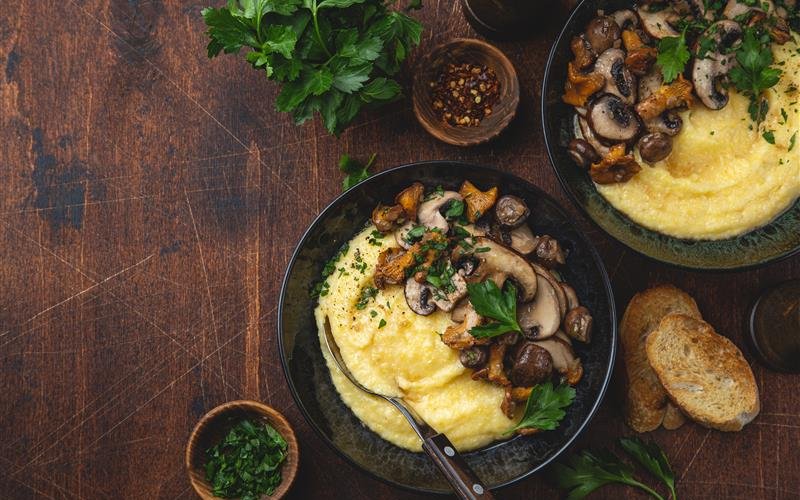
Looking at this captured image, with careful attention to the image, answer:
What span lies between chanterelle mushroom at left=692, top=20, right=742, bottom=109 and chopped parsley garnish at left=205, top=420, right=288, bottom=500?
125 inches

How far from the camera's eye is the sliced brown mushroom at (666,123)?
3.85m

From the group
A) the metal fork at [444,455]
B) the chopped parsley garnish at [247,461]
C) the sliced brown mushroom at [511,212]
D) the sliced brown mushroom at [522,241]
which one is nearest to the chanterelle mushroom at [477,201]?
the sliced brown mushroom at [511,212]

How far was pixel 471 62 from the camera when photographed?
4465 mm

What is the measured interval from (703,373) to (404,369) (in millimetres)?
1858

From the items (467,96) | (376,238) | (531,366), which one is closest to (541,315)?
(531,366)

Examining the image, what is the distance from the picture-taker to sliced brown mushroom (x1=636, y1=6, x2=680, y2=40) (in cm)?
392

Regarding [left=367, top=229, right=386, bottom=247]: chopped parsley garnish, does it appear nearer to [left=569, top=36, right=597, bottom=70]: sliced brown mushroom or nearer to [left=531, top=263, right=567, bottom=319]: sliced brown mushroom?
[left=531, top=263, right=567, bottom=319]: sliced brown mushroom

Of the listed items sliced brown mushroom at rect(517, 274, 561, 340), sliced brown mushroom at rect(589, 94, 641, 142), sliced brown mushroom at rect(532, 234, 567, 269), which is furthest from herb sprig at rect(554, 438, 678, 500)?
sliced brown mushroom at rect(589, 94, 641, 142)

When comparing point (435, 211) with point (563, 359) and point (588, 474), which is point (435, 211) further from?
point (588, 474)

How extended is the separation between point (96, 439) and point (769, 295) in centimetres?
437

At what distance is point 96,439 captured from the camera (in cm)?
450

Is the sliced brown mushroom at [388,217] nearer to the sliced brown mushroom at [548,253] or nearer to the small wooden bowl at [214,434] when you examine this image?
the sliced brown mushroom at [548,253]

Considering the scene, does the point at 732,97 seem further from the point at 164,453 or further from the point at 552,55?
the point at 164,453

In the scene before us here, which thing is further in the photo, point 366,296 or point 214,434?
point 214,434
